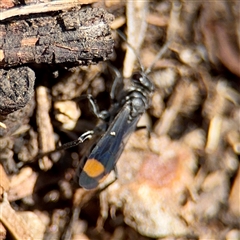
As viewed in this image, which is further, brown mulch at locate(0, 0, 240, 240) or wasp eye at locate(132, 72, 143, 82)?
wasp eye at locate(132, 72, 143, 82)

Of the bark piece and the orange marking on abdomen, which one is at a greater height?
the bark piece

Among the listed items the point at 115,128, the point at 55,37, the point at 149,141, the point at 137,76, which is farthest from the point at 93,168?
the point at 55,37

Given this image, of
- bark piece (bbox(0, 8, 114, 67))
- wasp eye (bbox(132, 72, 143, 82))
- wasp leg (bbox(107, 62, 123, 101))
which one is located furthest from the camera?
wasp eye (bbox(132, 72, 143, 82))

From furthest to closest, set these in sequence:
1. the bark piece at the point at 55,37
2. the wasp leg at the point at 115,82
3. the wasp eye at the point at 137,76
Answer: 1. the wasp eye at the point at 137,76
2. the wasp leg at the point at 115,82
3. the bark piece at the point at 55,37

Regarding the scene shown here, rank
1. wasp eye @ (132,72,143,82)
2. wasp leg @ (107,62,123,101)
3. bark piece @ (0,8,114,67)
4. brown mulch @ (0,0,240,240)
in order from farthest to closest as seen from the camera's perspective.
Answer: wasp eye @ (132,72,143,82)
wasp leg @ (107,62,123,101)
brown mulch @ (0,0,240,240)
bark piece @ (0,8,114,67)

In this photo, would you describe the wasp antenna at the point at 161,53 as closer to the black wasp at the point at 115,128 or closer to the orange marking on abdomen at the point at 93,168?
the black wasp at the point at 115,128

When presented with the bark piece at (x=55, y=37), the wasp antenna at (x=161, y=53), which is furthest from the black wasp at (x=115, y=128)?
the bark piece at (x=55, y=37)

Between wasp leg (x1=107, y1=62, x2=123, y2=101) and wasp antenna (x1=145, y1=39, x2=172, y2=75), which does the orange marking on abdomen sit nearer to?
wasp leg (x1=107, y1=62, x2=123, y2=101)

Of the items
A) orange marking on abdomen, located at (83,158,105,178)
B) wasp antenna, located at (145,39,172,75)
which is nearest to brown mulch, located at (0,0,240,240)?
wasp antenna, located at (145,39,172,75)

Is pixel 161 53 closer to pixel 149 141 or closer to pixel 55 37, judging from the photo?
pixel 149 141
